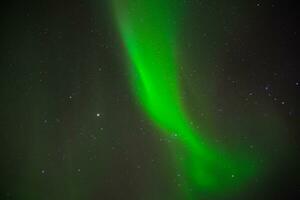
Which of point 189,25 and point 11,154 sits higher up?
point 189,25

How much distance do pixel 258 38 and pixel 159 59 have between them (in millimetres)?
242

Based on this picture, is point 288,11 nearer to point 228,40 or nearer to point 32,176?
point 228,40

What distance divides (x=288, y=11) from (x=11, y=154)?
74 centimetres

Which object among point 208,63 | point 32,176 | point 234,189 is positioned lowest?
point 234,189

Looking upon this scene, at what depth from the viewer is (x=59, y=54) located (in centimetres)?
75

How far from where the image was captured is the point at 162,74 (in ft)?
2.51

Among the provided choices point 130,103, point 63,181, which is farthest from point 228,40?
→ point 63,181

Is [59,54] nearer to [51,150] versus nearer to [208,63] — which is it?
[51,150]

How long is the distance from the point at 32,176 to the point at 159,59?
0.42 meters

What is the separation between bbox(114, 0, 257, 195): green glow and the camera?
74 centimetres

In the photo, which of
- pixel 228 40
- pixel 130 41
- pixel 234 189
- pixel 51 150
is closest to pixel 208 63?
pixel 228 40

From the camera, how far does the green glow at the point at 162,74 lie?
74cm

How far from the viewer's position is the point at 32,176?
2.39 ft

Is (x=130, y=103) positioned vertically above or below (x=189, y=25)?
below
